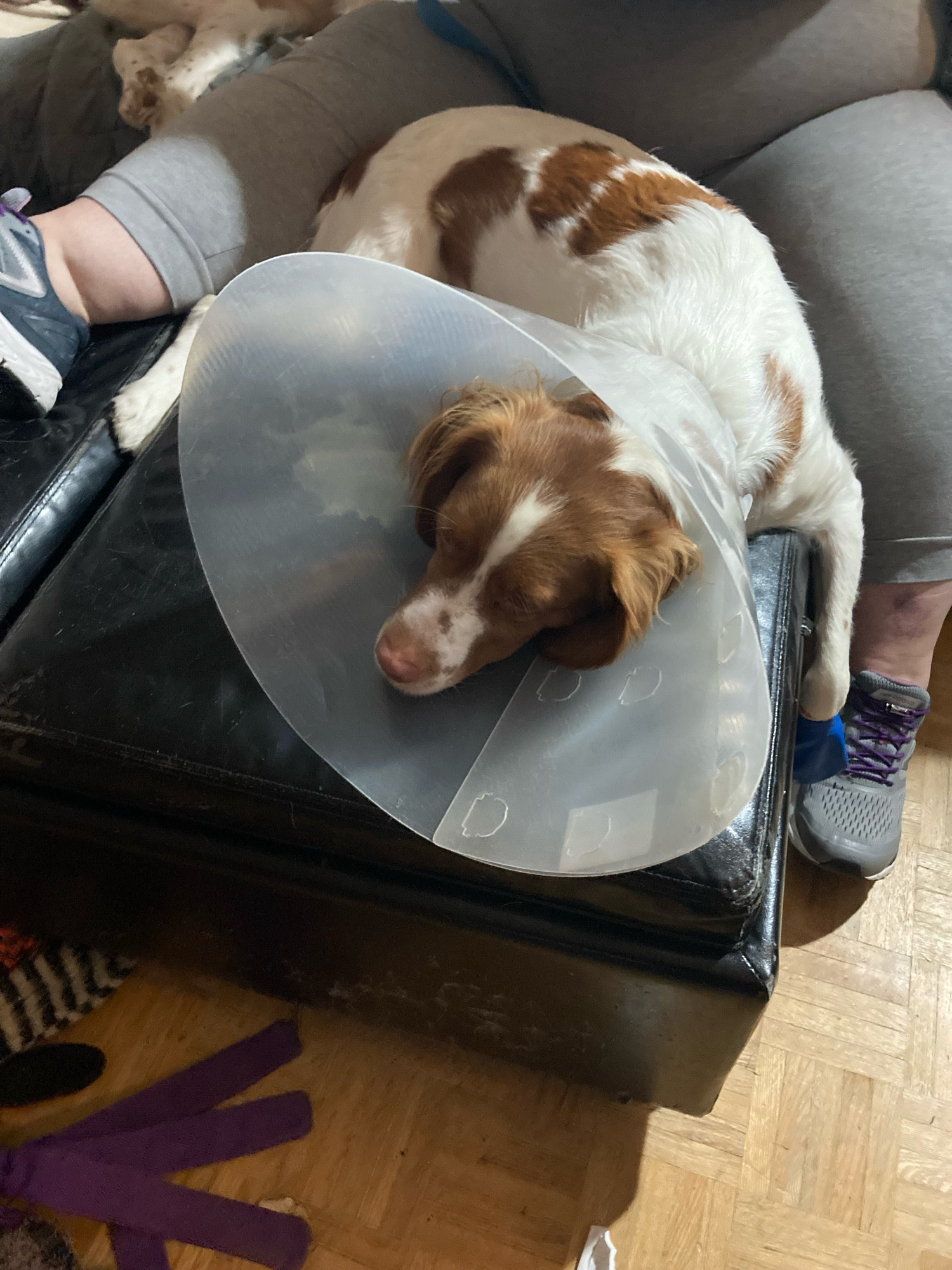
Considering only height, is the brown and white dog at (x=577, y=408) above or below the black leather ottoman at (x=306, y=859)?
above

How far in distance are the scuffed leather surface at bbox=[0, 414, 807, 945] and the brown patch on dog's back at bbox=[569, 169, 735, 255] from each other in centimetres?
56

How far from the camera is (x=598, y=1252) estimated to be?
110cm

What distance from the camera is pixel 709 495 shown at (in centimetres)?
81

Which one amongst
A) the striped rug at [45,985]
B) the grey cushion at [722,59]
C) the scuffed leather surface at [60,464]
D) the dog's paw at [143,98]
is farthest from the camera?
the dog's paw at [143,98]

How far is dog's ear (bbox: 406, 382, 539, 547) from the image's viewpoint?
923 mm

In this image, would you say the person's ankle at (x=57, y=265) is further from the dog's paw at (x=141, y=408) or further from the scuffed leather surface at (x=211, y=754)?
the scuffed leather surface at (x=211, y=754)

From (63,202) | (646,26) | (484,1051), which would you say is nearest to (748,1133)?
(484,1051)

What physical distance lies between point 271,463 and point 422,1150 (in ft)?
3.14

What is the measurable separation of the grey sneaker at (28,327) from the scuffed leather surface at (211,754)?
0.98 ft

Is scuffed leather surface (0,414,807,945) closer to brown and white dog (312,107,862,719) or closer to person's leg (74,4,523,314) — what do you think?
brown and white dog (312,107,862,719)

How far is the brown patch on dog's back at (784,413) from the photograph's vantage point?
3.61ft

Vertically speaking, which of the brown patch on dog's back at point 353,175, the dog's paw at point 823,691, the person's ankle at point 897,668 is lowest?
the person's ankle at point 897,668

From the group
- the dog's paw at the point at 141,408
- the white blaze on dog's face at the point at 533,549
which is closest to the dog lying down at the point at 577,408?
the white blaze on dog's face at the point at 533,549

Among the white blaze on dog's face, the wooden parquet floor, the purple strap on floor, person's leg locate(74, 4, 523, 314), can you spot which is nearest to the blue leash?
person's leg locate(74, 4, 523, 314)
